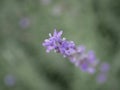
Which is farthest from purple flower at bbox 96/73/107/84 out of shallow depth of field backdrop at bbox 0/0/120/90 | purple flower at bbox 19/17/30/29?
purple flower at bbox 19/17/30/29

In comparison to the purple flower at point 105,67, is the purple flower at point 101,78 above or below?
below

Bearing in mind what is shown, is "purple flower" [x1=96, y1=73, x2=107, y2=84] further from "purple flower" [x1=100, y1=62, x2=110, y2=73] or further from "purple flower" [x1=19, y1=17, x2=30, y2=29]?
"purple flower" [x1=19, y1=17, x2=30, y2=29]

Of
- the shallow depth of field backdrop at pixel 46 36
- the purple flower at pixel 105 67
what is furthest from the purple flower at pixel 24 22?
the purple flower at pixel 105 67

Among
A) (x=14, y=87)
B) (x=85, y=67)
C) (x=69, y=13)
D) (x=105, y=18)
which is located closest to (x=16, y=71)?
(x=14, y=87)

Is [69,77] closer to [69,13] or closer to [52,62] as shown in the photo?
[52,62]

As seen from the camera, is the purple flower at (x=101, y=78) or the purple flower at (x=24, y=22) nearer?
the purple flower at (x=101, y=78)

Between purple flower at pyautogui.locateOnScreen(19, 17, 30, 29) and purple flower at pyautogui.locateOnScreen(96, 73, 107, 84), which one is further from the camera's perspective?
purple flower at pyautogui.locateOnScreen(19, 17, 30, 29)

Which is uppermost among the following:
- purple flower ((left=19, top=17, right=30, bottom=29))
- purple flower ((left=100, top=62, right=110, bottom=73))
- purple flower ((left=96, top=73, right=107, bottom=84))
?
purple flower ((left=19, top=17, right=30, bottom=29))

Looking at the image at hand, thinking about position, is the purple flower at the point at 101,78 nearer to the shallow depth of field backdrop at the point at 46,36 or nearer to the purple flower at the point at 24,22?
the shallow depth of field backdrop at the point at 46,36

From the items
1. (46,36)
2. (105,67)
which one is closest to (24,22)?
(46,36)
